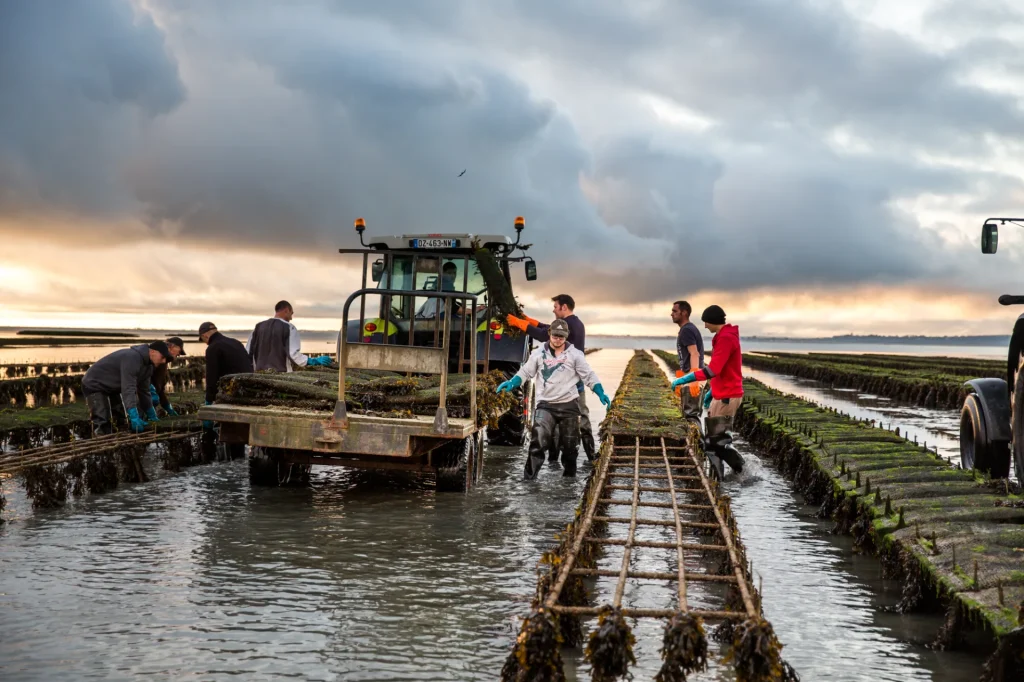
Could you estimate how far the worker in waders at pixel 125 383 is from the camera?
12.8 metres

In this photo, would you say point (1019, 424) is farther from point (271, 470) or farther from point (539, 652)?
point (271, 470)

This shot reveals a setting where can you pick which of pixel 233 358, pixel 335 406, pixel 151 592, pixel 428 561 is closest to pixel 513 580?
pixel 428 561

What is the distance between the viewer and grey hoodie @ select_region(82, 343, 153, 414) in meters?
12.7

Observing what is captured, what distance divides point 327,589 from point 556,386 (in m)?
5.10

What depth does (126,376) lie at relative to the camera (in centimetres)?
1278

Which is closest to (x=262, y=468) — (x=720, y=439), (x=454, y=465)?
(x=454, y=465)

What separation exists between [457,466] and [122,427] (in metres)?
6.18

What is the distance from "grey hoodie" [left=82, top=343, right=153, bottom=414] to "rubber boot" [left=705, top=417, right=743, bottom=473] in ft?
24.1

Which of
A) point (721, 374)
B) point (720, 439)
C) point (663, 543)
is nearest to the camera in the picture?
point (663, 543)

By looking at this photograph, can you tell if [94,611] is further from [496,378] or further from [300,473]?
[496,378]

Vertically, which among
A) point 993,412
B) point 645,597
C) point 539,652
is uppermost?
point 993,412

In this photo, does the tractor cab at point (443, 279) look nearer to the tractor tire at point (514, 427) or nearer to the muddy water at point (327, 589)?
the tractor tire at point (514, 427)

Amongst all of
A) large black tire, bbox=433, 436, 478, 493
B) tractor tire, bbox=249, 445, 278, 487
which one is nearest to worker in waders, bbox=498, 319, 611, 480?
large black tire, bbox=433, 436, 478, 493

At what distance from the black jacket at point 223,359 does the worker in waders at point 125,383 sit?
0.57 m
